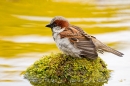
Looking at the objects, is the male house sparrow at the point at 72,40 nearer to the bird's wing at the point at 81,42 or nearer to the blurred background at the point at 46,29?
the bird's wing at the point at 81,42

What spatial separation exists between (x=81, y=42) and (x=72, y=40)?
18 centimetres

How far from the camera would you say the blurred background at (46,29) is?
10547 millimetres

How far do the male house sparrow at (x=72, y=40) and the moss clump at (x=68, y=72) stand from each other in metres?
0.18

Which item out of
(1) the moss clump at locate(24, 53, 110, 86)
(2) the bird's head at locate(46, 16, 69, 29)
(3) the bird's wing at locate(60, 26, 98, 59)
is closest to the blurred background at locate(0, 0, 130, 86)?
(1) the moss clump at locate(24, 53, 110, 86)

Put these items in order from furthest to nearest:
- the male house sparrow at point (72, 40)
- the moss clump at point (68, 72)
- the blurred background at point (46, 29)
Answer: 1. the blurred background at point (46, 29)
2. the moss clump at point (68, 72)
3. the male house sparrow at point (72, 40)

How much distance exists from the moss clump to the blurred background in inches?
11.2

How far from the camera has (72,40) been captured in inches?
363

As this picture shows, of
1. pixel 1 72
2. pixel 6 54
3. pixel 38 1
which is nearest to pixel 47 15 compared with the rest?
pixel 38 1

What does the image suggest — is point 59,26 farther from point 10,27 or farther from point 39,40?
point 10,27

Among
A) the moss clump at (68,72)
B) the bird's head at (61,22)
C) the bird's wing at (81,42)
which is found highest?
the bird's head at (61,22)

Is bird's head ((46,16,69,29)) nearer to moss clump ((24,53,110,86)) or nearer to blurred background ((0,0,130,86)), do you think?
moss clump ((24,53,110,86))

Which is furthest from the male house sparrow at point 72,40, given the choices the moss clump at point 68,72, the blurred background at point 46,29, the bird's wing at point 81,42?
the blurred background at point 46,29

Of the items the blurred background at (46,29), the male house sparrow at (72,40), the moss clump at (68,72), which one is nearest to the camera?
the male house sparrow at (72,40)

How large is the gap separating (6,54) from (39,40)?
1462mm
